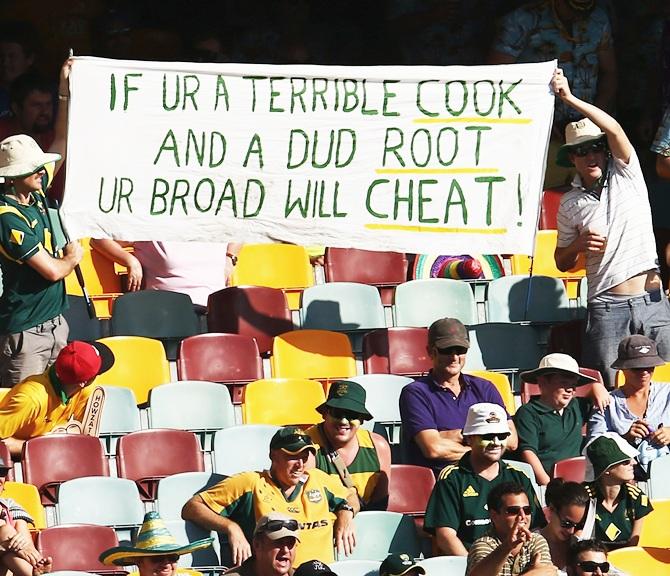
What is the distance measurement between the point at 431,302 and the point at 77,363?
2693 mm

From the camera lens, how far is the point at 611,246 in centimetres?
1138

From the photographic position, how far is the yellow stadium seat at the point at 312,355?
37.7 ft

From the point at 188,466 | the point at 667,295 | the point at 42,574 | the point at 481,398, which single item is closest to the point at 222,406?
the point at 188,466

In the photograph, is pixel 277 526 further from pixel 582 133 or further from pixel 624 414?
pixel 582 133

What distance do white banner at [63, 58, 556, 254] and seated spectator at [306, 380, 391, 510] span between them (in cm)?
154

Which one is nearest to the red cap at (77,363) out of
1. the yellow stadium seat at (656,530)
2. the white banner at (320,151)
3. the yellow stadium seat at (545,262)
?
the white banner at (320,151)

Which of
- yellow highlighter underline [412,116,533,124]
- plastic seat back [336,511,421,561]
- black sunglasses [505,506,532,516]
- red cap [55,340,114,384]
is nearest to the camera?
black sunglasses [505,506,532,516]

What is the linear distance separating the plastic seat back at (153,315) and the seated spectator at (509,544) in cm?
307

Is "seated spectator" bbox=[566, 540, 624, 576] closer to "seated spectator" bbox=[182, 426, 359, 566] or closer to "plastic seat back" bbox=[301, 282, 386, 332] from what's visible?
"seated spectator" bbox=[182, 426, 359, 566]

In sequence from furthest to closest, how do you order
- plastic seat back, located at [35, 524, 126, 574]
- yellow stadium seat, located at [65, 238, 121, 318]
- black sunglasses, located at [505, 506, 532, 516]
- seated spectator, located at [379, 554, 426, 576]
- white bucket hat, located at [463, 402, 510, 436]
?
yellow stadium seat, located at [65, 238, 121, 318]
white bucket hat, located at [463, 402, 510, 436]
plastic seat back, located at [35, 524, 126, 574]
black sunglasses, located at [505, 506, 532, 516]
seated spectator, located at [379, 554, 426, 576]

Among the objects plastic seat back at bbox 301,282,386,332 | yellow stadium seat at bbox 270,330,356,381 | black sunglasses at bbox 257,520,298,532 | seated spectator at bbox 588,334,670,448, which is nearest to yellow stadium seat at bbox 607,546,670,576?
seated spectator at bbox 588,334,670,448

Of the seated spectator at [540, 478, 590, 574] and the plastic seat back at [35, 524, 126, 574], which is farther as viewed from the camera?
the seated spectator at [540, 478, 590, 574]

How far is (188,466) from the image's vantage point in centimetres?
1020

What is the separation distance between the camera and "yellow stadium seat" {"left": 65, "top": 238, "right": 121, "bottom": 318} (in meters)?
12.1
